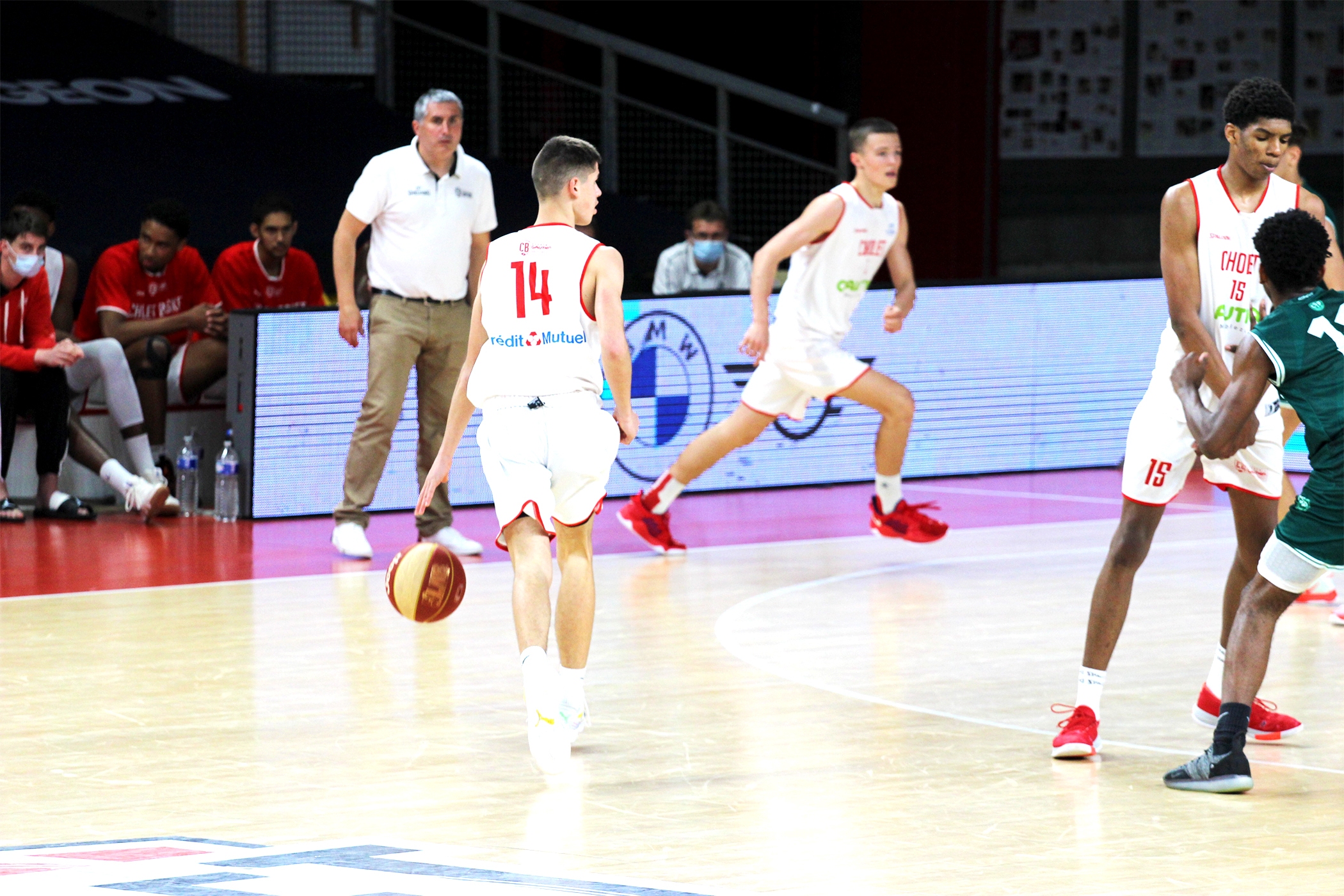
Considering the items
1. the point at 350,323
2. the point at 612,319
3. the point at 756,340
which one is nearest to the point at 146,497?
the point at 350,323

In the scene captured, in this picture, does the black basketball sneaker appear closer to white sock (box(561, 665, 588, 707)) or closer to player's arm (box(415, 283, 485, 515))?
white sock (box(561, 665, 588, 707))

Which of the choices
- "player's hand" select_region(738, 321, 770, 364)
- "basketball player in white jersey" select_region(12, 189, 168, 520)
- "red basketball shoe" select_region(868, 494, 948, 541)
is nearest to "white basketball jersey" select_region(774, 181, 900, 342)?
"player's hand" select_region(738, 321, 770, 364)

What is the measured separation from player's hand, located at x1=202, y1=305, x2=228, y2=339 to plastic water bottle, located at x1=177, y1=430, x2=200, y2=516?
21.9 inches

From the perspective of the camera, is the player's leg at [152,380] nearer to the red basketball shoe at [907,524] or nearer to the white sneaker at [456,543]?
the white sneaker at [456,543]

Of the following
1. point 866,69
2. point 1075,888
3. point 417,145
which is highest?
point 866,69

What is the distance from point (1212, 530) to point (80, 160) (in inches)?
321

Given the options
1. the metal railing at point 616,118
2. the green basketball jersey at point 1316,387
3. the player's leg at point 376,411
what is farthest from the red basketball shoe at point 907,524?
the metal railing at point 616,118

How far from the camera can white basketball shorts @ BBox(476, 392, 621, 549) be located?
600 cm

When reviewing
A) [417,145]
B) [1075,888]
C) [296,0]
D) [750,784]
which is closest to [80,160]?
[296,0]

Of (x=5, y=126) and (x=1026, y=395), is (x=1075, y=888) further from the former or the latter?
(x=5, y=126)

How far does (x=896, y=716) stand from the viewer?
21.8 feet

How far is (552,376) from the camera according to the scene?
601 centimetres

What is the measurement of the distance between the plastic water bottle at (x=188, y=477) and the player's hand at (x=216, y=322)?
56cm

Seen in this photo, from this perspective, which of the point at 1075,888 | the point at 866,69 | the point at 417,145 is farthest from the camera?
the point at 866,69
